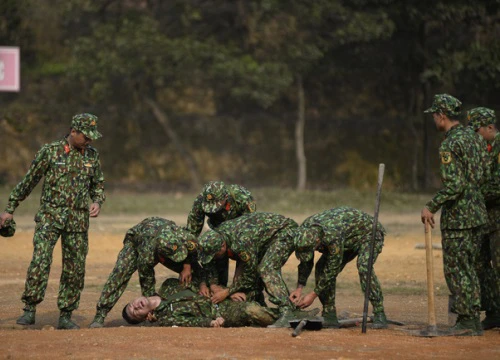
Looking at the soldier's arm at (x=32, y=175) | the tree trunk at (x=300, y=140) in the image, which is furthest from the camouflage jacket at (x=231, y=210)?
the tree trunk at (x=300, y=140)

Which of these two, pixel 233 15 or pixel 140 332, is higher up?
pixel 233 15

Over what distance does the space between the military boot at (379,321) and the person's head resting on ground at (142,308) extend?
2124 mm

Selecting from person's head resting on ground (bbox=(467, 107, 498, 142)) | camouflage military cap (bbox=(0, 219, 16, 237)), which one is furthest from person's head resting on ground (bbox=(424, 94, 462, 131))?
camouflage military cap (bbox=(0, 219, 16, 237))

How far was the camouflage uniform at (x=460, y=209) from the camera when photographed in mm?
9586

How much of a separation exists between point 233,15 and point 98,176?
2257cm

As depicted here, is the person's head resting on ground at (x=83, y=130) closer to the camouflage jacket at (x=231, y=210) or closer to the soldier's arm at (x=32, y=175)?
the soldier's arm at (x=32, y=175)

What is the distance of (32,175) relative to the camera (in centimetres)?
1059

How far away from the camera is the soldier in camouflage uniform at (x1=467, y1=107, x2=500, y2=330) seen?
33.4 ft

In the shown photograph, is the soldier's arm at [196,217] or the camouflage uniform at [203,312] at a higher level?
the soldier's arm at [196,217]

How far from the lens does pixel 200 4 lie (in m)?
32.9

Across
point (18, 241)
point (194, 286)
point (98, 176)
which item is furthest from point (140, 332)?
point (18, 241)

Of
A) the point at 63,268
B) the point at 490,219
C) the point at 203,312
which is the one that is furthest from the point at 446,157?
the point at 63,268

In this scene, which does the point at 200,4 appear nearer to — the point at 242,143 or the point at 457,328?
the point at 242,143

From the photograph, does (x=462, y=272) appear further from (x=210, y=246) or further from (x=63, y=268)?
(x=63, y=268)
